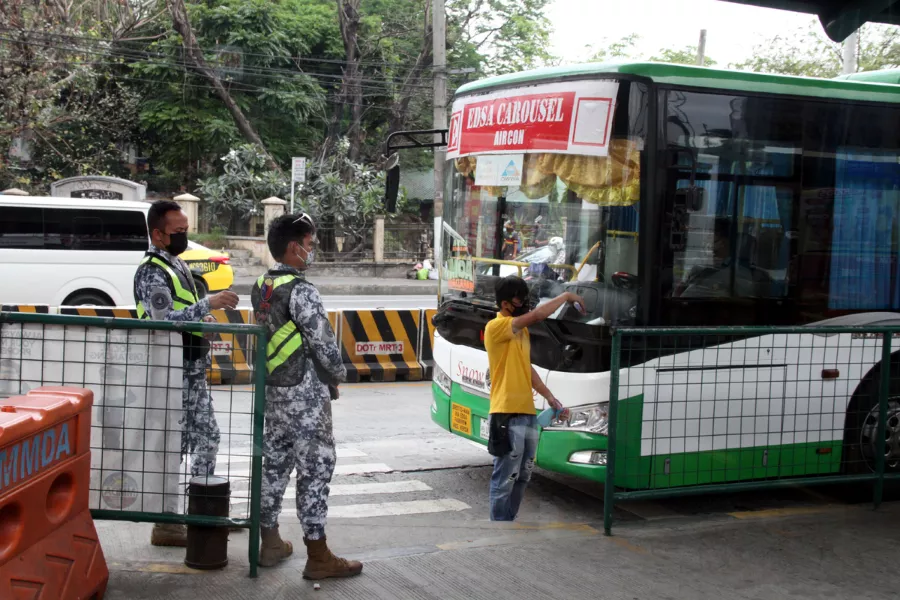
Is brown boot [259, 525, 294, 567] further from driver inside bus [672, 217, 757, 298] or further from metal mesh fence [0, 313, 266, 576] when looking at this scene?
driver inside bus [672, 217, 757, 298]

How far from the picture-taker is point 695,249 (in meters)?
6.11

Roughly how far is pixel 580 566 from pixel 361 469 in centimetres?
304

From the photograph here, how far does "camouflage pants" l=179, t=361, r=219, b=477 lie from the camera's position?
191 inches

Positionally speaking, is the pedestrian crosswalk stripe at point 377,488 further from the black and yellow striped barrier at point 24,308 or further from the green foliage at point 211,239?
the green foliage at point 211,239

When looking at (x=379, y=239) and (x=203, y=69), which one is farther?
(x=379, y=239)

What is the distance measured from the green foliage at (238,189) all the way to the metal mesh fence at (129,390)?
2562 cm

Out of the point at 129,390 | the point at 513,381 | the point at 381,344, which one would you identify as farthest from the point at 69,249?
the point at 129,390

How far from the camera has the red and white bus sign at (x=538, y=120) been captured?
19.7 feet

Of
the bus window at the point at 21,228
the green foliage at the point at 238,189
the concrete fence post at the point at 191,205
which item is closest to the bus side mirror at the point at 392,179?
the bus window at the point at 21,228

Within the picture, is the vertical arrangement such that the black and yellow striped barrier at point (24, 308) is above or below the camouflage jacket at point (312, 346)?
below

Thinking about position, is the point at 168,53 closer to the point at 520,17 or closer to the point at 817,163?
the point at 520,17

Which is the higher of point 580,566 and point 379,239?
point 379,239

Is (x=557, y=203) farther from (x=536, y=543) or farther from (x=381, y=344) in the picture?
(x=381, y=344)

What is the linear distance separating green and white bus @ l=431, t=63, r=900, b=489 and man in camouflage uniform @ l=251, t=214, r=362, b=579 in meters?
1.91
